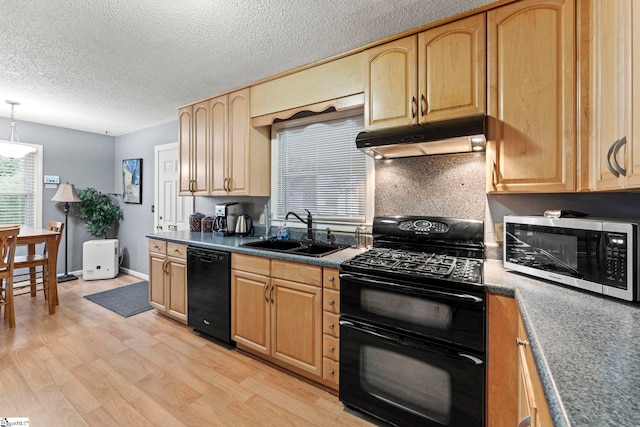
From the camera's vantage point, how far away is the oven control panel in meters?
1.98

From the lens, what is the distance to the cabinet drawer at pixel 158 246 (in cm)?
296

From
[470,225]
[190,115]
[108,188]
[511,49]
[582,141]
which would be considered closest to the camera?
[582,141]

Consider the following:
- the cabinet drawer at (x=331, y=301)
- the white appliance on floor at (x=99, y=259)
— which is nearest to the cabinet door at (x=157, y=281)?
the cabinet drawer at (x=331, y=301)

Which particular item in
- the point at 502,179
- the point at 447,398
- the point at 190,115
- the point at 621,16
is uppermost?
the point at 190,115

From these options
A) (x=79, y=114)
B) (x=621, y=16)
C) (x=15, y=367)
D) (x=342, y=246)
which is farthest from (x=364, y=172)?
(x=79, y=114)

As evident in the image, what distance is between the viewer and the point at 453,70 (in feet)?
5.66

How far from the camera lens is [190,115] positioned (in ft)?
10.7

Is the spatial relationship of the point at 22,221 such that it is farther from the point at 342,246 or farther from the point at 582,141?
the point at 582,141

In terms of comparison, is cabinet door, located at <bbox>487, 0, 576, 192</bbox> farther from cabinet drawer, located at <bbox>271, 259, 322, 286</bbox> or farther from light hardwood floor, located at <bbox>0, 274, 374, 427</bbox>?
light hardwood floor, located at <bbox>0, 274, 374, 427</bbox>

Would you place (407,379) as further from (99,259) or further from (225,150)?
(99,259)

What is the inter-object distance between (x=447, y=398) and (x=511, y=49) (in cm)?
187

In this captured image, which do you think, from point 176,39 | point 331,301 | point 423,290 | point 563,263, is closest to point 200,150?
point 176,39

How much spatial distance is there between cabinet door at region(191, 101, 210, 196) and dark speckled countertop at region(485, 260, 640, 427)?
9.39 ft

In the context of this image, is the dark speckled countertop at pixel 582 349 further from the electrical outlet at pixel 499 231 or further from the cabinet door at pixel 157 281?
the cabinet door at pixel 157 281
